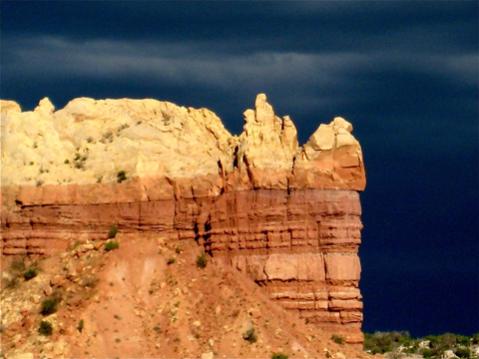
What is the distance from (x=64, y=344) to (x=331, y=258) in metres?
13.6

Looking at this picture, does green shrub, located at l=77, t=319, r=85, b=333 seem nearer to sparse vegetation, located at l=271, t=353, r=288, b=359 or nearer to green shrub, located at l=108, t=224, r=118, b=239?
green shrub, located at l=108, t=224, r=118, b=239

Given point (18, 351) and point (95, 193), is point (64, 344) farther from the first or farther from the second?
point (95, 193)

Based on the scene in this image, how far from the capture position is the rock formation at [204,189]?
89.1 meters

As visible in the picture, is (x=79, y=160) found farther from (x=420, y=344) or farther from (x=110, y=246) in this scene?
(x=420, y=344)

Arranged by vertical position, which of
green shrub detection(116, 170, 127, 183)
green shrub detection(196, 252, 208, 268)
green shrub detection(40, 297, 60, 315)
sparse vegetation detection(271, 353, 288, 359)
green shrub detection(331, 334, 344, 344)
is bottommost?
sparse vegetation detection(271, 353, 288, 359)

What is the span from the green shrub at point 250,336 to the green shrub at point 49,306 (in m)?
9.49

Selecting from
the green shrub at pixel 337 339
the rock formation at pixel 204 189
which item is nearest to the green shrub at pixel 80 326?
the rock formation at pixel 204 189

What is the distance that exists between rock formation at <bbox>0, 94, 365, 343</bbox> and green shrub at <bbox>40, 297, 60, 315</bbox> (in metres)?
4.78

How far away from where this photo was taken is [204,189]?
9206 centimetres

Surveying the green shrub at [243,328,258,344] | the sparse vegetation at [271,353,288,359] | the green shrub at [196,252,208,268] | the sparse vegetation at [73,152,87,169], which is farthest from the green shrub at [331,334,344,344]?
the sparse vegetation at [73,152,87,169]

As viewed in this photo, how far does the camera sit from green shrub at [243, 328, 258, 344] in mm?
85500

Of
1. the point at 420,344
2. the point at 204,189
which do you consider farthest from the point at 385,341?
the point at 204,189

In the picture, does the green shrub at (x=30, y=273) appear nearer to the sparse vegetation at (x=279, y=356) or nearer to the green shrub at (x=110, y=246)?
the green shrub at (x=110, y=246)

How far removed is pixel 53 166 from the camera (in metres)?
94.4
